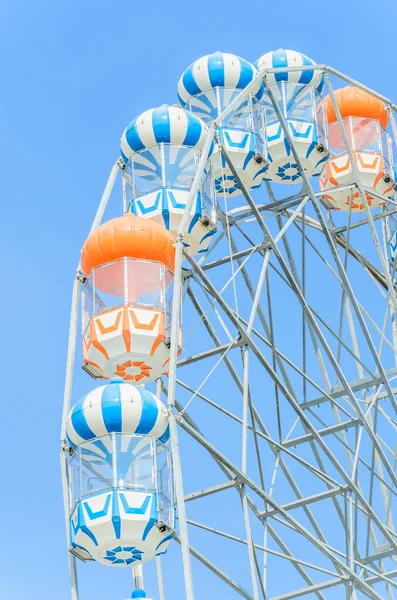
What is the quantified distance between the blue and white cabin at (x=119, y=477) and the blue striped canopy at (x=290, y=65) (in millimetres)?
8602

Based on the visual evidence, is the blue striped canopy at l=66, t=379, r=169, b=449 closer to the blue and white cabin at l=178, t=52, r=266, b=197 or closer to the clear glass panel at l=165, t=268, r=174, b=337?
the clear glass panel at l=165, t=268, r=174, b=337

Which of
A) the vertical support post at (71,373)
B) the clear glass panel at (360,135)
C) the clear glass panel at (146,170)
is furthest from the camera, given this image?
the clear glass panel at (360,135)

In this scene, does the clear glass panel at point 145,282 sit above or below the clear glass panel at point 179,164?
below

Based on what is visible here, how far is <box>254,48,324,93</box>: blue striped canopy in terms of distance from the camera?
1203 inches

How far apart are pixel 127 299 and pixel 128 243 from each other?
2.92 ft

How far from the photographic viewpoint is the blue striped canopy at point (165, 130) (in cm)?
2736

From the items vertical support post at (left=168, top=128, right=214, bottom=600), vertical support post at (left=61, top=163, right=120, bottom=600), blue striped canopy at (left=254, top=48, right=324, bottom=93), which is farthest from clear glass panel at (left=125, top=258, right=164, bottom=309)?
blue striped canopy at (left=254, top=48, right=324, bottom=93)

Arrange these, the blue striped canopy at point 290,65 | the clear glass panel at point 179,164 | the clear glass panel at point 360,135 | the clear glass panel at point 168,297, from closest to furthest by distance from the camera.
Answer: the clear glass panel at point 168,297 → the clear glass panel at point 179,164 → the blue striped canopy at point 290,65 → the clear glass panel at point 360,135

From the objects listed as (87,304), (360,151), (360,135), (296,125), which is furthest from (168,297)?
(360,135)

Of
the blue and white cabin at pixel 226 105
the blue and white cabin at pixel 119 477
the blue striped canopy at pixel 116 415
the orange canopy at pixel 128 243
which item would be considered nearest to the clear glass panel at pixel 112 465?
the blue and white cabin at pixel 119 477

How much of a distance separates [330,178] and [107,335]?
9.00 m

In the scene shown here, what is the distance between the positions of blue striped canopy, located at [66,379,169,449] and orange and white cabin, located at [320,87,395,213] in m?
9.18

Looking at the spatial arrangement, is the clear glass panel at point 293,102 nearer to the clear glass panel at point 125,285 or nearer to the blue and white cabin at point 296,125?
the blue and white cabin at point 296,125

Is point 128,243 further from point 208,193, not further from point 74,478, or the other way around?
point 74,478
